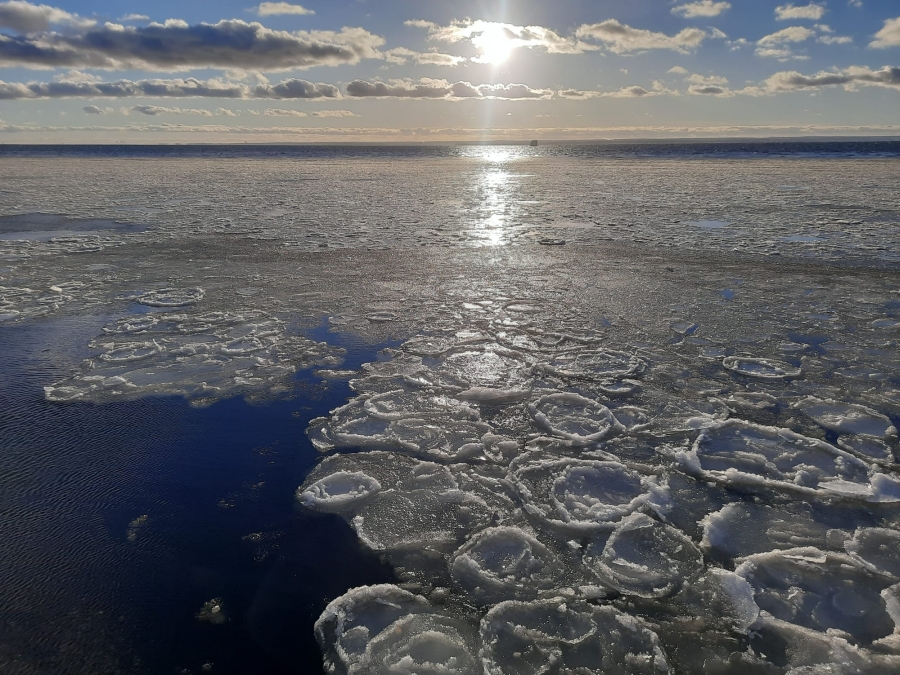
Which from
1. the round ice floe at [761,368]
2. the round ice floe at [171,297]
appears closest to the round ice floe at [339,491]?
the round ice floe at [761,368]

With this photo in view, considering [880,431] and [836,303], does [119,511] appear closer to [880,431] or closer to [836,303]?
[880,431]

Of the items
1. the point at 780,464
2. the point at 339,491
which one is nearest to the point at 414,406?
the point at 339,491

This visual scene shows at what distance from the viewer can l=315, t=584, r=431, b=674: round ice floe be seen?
2342 mm

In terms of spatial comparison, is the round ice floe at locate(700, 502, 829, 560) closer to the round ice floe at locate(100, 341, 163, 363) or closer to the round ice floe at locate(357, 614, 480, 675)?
the round ice floe at locate(357, 614, 480, 675)

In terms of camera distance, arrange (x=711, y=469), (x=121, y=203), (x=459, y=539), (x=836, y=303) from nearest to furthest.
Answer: (x=459, y=539)
(x=711, y=469)
(x=836, y=303)
(x=121, y=203)

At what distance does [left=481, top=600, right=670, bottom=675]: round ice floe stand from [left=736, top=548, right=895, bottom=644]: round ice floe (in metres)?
0.66

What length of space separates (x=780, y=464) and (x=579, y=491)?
1.39 metres

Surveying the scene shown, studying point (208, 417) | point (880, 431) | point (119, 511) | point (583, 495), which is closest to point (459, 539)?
point (583, 495)

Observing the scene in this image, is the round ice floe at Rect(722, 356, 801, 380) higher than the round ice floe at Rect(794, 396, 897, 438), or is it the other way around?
the round ice floe at Rect(794, 396, 897, 438)

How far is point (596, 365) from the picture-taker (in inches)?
205

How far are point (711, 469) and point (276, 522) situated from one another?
2.70m

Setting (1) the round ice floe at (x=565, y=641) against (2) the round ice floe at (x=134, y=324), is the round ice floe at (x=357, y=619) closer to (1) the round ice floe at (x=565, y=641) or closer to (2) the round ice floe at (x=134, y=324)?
(1) the round ice floe at (x=565, y=641)

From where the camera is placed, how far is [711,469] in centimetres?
361

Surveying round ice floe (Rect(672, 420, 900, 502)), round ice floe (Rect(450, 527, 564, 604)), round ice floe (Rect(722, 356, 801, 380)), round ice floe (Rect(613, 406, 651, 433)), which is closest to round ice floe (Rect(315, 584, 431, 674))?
round ice floe (Rect(450, 527, 564, 604))
